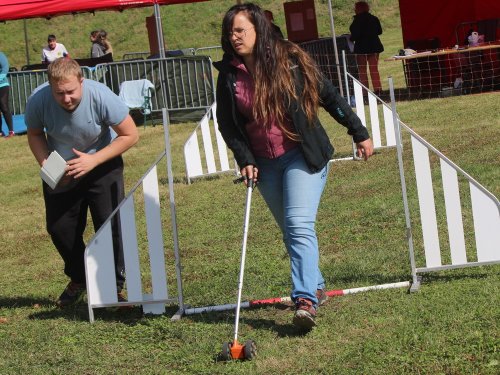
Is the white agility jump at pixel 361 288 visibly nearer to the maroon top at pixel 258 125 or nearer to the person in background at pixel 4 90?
the maroon top at pixel 258 125

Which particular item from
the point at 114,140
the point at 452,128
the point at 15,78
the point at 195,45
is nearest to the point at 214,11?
the point at 195,45

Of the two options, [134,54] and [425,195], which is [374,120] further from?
[134,54]

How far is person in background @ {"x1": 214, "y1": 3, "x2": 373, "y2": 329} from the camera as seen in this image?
5434 mm

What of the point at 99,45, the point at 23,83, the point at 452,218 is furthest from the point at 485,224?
the point at 99,45

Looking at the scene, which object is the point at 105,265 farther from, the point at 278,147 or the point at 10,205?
the point at 10,205

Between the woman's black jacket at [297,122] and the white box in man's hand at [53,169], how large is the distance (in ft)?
3.49

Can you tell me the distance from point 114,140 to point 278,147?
4.21ft

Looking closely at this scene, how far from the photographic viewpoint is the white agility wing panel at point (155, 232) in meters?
6.21

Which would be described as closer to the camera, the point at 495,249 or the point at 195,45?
the point at 495,249

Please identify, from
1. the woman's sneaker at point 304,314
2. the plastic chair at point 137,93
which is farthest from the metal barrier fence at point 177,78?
the woman's sneaker at point 304,314

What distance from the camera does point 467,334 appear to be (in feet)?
16.9

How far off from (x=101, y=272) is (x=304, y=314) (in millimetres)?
1595

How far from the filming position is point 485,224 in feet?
20.0

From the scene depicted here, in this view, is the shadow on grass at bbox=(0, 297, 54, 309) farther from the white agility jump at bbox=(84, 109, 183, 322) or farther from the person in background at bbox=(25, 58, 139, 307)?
the white agility jump at bbox=(84, 109, 183, 322)
